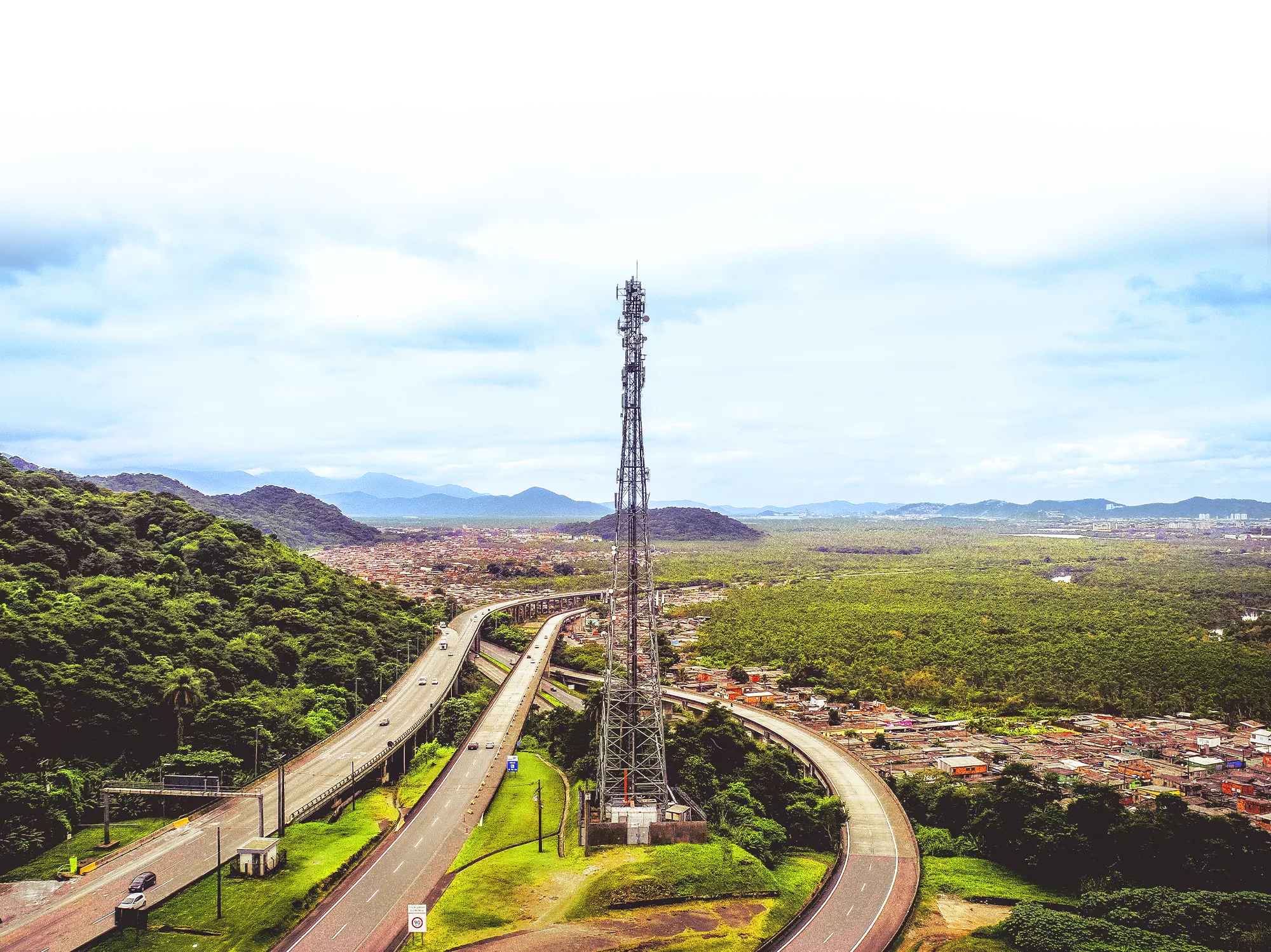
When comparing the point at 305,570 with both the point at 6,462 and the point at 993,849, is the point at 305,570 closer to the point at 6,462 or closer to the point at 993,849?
A: the point at 6,462

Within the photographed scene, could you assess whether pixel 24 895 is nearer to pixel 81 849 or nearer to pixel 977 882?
pixel 81 849

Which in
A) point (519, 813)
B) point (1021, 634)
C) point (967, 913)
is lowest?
point (967, 913)

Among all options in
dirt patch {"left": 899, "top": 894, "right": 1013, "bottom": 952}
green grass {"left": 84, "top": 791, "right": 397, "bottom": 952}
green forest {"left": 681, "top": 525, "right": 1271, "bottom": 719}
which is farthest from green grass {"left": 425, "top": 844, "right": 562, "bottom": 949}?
green forest {"left": 681, "top": 525, "right": 1271, "bottom": 719}

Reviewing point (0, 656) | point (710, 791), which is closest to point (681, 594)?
point (710, 791)

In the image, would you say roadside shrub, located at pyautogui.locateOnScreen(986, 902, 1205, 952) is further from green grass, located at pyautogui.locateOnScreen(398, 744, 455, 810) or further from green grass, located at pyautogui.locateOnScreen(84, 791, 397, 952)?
green grass, located at pyautogui.locateOnScreen(398, 744, 455, 810)

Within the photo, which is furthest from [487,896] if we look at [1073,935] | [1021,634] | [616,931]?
[1021,634]

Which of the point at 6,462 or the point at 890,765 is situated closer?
the point at 890,765

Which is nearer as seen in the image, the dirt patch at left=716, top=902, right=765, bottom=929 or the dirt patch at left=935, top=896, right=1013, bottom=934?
the dirt patch at left=716, top=902, right=765, bottom=929
